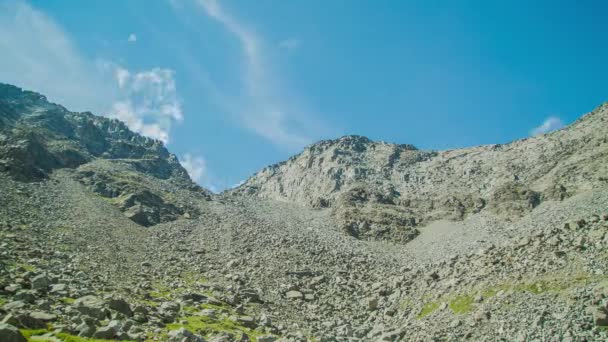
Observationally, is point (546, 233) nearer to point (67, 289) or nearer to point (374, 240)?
point (67, 289)

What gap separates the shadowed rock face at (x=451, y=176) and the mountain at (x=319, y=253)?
0.64m

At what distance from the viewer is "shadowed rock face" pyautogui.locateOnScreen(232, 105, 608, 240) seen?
3366 inches

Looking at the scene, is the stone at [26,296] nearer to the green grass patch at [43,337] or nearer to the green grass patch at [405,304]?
the green grass patch at [43,337]

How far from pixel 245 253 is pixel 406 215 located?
54.2 m

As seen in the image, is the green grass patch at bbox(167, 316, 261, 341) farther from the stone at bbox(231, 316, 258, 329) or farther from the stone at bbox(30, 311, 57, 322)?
the stone at bbox(30, 311, 57, 322)

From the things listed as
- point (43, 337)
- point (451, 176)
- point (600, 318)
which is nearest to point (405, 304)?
point (600, 318)

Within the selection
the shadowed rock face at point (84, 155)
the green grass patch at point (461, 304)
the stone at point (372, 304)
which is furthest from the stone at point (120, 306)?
the shadowed rock face at point (84, 155)

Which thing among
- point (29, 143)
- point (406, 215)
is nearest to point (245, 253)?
point (406, 215)

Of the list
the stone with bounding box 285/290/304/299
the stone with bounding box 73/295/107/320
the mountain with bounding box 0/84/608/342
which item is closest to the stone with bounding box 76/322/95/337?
the mountain with bounding box 0/84/608/342

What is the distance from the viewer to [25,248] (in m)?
36.7

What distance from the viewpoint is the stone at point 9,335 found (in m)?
15.0

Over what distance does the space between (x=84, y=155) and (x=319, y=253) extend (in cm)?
9636

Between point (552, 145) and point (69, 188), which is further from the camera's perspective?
point (552, 145)

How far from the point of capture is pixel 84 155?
12719 centimetres
